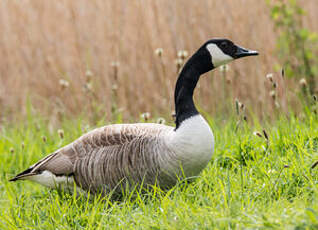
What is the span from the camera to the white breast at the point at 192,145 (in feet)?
12.8

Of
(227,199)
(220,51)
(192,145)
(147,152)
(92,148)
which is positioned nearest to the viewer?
(227,199)

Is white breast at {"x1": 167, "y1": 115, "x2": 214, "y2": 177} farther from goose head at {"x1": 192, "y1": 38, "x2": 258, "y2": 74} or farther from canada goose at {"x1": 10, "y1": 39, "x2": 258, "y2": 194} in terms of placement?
goose head at {"x1": 192, "y1": 38, "x2": 258, "y2": 74}

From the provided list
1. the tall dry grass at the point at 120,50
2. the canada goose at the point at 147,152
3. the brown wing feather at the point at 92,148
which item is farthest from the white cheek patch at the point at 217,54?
the tall dry grass at the point at 120,50

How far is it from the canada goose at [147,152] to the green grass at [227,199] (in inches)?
5.6

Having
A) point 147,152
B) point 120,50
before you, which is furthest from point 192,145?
point 120,50

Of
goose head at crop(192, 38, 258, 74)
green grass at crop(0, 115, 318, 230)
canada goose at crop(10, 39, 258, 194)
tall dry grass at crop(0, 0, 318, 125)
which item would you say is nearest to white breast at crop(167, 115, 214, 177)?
canada goose at crop(10, 39, 258, 194)

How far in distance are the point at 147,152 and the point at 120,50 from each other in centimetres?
349

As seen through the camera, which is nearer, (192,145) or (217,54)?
(192,145)

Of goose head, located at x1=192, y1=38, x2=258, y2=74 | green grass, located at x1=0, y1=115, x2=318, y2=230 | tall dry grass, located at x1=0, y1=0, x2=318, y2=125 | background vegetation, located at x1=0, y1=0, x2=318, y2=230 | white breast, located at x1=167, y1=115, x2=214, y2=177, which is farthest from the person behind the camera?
tall dry grass, located at x1=0, y1=0, x2=318, y2=125

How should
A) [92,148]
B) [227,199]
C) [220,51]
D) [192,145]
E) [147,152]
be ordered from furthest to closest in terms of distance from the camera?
[92,148] → [220,51] → [147,152] → [192,145] → [227,199]

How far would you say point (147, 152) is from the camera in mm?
4043

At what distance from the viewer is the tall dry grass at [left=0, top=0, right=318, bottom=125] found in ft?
22.4

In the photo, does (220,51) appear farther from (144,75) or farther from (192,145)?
(144,75)

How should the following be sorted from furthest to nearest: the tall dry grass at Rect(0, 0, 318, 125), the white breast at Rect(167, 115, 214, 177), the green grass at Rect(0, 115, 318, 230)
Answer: the tall dry grass at Rect(0, 0, 318, 125) < the white breast at Rect(167, 115, 214, 177) < the green grass at Rect(0, 115, 318, 230)
